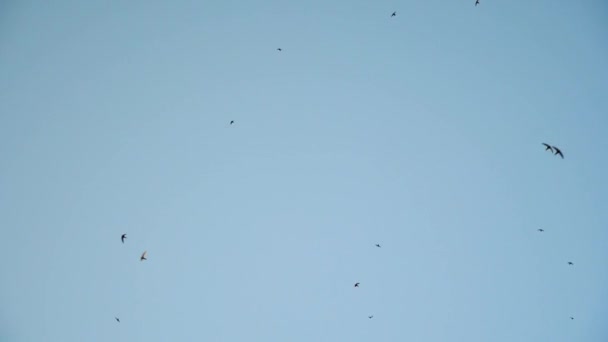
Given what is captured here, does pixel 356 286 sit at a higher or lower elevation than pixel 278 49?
lower

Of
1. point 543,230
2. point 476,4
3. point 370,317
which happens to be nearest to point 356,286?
point 370,317

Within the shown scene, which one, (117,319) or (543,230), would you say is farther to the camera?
(117,319)

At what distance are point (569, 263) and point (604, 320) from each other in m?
7.93

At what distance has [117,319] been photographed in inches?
675

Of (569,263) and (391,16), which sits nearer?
(391,16)

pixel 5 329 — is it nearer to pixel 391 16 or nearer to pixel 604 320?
pixel 391 16

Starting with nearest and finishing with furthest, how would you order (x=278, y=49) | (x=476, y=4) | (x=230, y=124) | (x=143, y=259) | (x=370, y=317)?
(x=476, y=4), (x=278, y=49), (x=230, y=124), (x=143, y=259), (x=370, y=317)

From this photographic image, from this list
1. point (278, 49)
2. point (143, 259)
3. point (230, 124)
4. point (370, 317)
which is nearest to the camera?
point (278, 49)

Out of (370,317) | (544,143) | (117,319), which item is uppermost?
(544,143)

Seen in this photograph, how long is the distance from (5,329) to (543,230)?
103 feet

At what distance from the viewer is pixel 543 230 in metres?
14.2

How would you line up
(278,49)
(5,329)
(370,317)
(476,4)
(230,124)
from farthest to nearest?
(5,329)
(370,317)
(230,124)
(278,49)
(476,4)

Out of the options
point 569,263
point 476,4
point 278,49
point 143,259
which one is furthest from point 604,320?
point 143,259

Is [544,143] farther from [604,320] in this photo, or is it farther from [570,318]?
[604,320]
